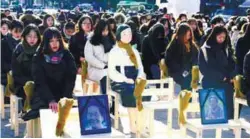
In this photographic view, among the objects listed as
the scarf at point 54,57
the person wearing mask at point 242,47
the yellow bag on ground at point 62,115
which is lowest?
the yellow bag on ground at point 62,115

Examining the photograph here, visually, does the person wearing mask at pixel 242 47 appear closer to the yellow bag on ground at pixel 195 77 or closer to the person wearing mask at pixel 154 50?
the yellow bag on ground at pixel 195 77

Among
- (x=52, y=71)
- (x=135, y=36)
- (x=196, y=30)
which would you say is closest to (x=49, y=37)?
(x=52, y=71)

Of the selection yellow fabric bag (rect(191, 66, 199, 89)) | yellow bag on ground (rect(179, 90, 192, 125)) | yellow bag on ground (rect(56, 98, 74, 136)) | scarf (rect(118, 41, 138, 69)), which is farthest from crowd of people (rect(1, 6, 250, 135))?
yellow bag on ground (rect(179, 90, 192, 125))

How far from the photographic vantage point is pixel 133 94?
725 cm

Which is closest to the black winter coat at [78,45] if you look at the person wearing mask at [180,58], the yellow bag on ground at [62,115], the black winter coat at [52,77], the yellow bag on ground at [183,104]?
the person wearing mask at [180,58]

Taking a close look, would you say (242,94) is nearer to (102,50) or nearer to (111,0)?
(102,50)

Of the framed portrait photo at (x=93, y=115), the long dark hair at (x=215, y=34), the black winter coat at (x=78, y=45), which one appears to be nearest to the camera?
the framed portrait photo at (x=93, y=115)

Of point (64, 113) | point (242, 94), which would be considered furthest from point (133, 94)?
point (64, 113)

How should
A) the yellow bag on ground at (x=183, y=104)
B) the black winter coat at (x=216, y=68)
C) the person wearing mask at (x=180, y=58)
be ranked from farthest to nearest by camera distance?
the person wearing mask at (x=180, y=58) < the black winter coat at (x=216, y=68) < the yellow bag on ground at (x=183, y=104)

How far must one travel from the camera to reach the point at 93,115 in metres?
4.89

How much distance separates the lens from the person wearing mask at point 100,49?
330 inches

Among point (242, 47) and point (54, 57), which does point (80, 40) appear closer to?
point (242, 47)

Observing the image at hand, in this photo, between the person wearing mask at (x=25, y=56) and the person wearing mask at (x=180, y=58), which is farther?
the person wearing mask at (x=180, y=58)

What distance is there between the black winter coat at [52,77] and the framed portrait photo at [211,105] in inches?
59.9
